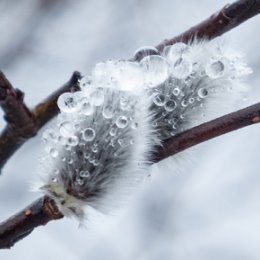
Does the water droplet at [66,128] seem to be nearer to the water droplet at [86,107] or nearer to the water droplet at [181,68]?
the water droplet at [86,107]

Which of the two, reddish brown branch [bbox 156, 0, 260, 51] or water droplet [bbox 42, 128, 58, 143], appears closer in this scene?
water droplet [bbox 42, 128, 58, 143]

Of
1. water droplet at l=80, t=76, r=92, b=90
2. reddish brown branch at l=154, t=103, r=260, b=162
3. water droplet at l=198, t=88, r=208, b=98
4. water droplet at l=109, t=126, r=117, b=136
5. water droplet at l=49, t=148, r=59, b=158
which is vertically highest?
water droplet at l=80, t=76, r=92, b=90

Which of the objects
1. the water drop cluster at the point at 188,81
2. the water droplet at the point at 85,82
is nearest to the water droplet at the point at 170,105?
the water drop cluster at the point at 188,81

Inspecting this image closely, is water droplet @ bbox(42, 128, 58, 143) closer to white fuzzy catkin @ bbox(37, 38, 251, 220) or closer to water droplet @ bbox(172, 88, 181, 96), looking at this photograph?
white fuzzy catkin @ bbox(37, 38, 251, 220)

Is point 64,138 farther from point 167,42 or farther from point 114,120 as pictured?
point 167,42

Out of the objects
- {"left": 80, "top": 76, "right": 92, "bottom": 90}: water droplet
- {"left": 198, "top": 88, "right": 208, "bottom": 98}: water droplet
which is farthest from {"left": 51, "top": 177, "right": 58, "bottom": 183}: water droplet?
{"left": 198, "top": 88, "right": 208, "bottom": 98}: water droplet

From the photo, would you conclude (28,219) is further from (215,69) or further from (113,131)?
(215,69)
